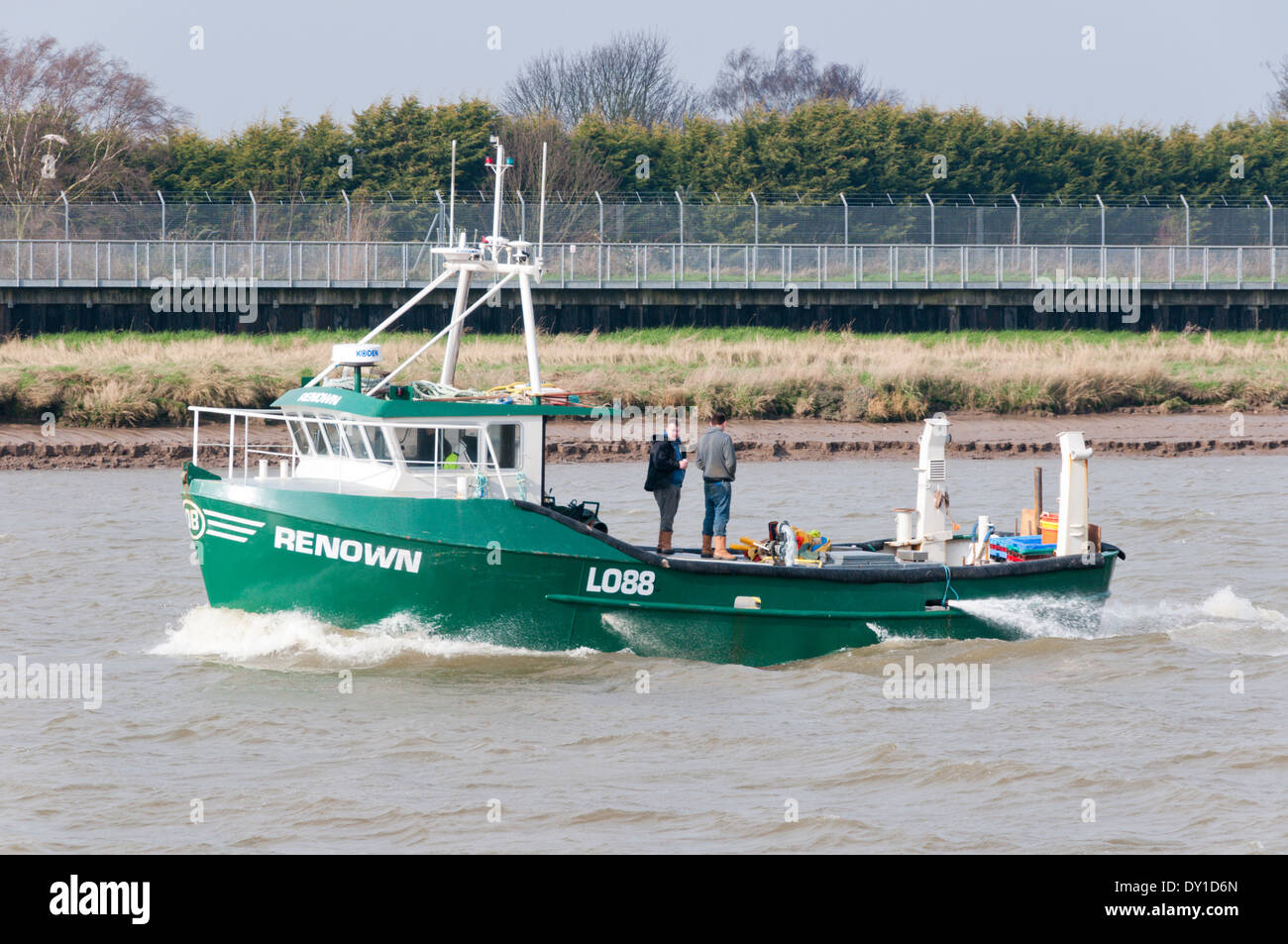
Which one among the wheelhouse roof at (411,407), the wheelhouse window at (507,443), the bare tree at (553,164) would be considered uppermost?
the bare tree at (553,164)

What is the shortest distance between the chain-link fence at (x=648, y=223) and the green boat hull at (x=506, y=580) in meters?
33.2

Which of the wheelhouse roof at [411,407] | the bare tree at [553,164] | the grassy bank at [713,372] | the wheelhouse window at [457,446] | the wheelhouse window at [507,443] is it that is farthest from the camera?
the bare tree at [553,164]

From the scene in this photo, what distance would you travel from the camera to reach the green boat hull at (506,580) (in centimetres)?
1388

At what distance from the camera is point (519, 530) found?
14.0 m

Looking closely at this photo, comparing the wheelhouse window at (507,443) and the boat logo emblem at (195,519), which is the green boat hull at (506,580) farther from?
the wheelhouse window at (507,443)

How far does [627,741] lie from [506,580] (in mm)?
1985

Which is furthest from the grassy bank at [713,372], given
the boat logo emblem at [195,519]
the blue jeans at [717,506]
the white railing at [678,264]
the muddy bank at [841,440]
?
the blue jeans at [717,506]

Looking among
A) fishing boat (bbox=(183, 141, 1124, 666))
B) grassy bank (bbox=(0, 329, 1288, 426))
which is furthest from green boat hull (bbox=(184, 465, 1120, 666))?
grassy bank (bbox=(0, 329, 1288, 426))

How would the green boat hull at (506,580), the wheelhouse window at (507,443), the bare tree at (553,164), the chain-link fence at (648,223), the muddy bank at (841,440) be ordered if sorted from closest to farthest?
1. the green boat hull at (506,580)
2. the wheelhouse window at (507,443)
3. the muddy bank at (841,440)
4. the chain-link fence at (648,223)
5. the bare tree at (553,164)

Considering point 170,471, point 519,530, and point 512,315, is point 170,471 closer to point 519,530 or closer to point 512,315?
point 512,315

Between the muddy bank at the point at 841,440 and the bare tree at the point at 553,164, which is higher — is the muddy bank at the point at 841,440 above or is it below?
below

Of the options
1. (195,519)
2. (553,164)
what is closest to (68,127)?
(553,164)

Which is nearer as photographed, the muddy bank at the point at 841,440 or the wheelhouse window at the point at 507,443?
the wheelhouse window at the point at 507,443
